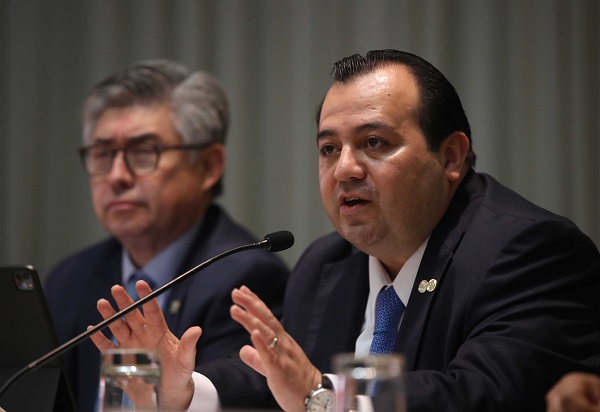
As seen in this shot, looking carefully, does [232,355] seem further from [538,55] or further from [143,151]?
[538,55]

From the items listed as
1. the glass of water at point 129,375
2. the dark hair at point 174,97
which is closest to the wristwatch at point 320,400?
the glass of water at point 129,375

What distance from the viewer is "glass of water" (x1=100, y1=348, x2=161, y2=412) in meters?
1.44

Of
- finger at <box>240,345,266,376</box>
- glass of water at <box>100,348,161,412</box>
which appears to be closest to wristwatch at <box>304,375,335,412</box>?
finger at <box>240,345,266,376</box>

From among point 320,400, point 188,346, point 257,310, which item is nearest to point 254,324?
point 257,310

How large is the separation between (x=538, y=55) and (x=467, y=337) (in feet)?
7.04

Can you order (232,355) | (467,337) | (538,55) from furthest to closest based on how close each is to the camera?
(538,55)
(232,355)
(467,337)

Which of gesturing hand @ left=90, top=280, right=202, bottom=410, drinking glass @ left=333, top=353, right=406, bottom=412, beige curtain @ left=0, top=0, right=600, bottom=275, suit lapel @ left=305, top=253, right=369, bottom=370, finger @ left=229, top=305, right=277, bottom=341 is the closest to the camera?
drinking glass @ left=333, top=353, right=406, bottom=412

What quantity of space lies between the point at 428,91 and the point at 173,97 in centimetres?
135

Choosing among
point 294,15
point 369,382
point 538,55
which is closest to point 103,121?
point 294,15

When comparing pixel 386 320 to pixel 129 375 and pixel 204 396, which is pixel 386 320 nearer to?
pixel 204 396

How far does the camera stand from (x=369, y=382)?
1203 millimetres

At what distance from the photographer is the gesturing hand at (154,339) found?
212cm

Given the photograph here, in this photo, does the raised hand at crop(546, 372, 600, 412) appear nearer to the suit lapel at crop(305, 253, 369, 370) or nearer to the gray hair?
the suit lapel at crop(305, 253, 369, 370)

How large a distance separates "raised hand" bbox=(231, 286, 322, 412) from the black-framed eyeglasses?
1614 millimetres
